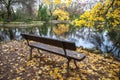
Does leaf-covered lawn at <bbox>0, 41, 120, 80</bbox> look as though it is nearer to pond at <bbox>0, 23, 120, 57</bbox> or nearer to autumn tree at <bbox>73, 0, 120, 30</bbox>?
autumn tree at <bbox>73, 0, 120, 30</bbox>

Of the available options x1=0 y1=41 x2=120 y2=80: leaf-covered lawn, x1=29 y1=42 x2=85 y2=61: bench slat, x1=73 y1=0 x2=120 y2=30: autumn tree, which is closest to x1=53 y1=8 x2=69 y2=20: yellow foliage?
x1=73 y1=0 x2=120 y2=30: autumn tree

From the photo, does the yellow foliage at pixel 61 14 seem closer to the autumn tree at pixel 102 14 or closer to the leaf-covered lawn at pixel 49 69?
the autumn tree at pixel 102 14

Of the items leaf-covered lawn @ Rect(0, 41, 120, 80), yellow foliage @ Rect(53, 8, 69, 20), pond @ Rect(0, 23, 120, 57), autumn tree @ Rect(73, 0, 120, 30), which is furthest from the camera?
yellow foliage @ Rect(53, 8, 69, 20)

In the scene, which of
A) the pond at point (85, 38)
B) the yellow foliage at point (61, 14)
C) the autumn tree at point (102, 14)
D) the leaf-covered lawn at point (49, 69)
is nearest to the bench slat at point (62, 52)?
the leaf-covered lawn at point (49, 69)

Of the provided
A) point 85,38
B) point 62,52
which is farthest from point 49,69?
point 85,38

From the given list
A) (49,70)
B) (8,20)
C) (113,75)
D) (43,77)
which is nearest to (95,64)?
(113,75)

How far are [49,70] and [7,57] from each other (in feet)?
7.42

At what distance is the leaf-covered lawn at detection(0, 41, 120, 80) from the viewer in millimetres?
4340

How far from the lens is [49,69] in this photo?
4.80 m

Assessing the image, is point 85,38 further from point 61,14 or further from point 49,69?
point 61,14

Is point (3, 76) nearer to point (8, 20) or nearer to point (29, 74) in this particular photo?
point (29, 74)

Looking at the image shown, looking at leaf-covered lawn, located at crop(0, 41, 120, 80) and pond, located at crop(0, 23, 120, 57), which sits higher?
leaf-covered lawn, located at crop(0, 41, 120, 80)

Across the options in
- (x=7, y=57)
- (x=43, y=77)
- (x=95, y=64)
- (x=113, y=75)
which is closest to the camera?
(x=43, y=77)

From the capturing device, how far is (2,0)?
32.9 metres
